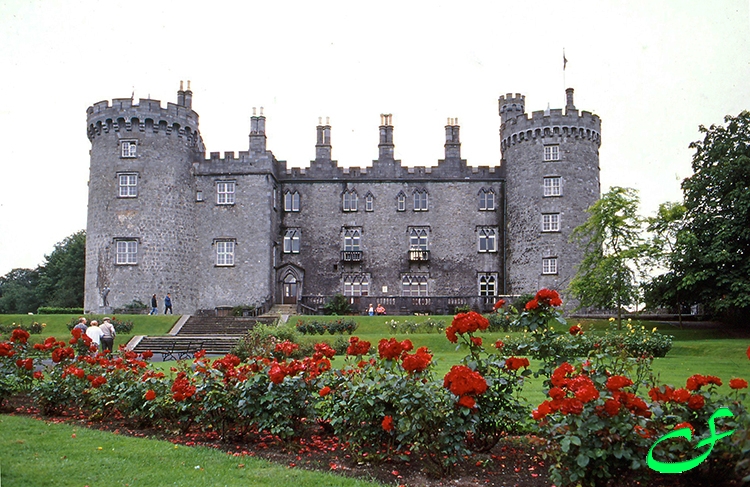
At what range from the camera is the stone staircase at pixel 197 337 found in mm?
26391

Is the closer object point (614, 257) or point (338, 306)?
point (614, 257)

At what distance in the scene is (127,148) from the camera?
39094 millimetres

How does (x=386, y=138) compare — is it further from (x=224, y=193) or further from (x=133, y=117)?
(x=133, y=117)

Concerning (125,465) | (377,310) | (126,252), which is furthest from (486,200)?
(125,465)

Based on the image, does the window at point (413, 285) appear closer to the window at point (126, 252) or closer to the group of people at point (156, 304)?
the group of people at point (156, 304)

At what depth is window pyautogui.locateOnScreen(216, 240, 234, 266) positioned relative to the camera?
4106cm

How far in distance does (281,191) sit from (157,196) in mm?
8529

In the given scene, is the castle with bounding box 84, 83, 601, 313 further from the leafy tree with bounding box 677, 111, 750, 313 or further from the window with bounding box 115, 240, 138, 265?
the leafy tree with bounding box 677, 111, 750, 313

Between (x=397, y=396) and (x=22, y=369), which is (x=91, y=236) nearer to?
(x=22, y=369)

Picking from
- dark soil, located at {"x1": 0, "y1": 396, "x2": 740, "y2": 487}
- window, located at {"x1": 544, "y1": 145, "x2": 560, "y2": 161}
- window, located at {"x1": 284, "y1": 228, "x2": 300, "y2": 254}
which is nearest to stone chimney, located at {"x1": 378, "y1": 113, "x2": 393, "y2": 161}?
window, located at {"x1": 284, "y1": 228, "x2": 300, "y2": 254}

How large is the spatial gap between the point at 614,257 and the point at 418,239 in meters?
14.2

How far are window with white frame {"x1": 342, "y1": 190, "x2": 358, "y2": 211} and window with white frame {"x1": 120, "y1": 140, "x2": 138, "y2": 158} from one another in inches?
541

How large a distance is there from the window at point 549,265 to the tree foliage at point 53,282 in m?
42.4

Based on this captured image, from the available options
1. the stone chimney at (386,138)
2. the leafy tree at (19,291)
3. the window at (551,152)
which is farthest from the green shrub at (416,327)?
the leafy tree at (19,291)
